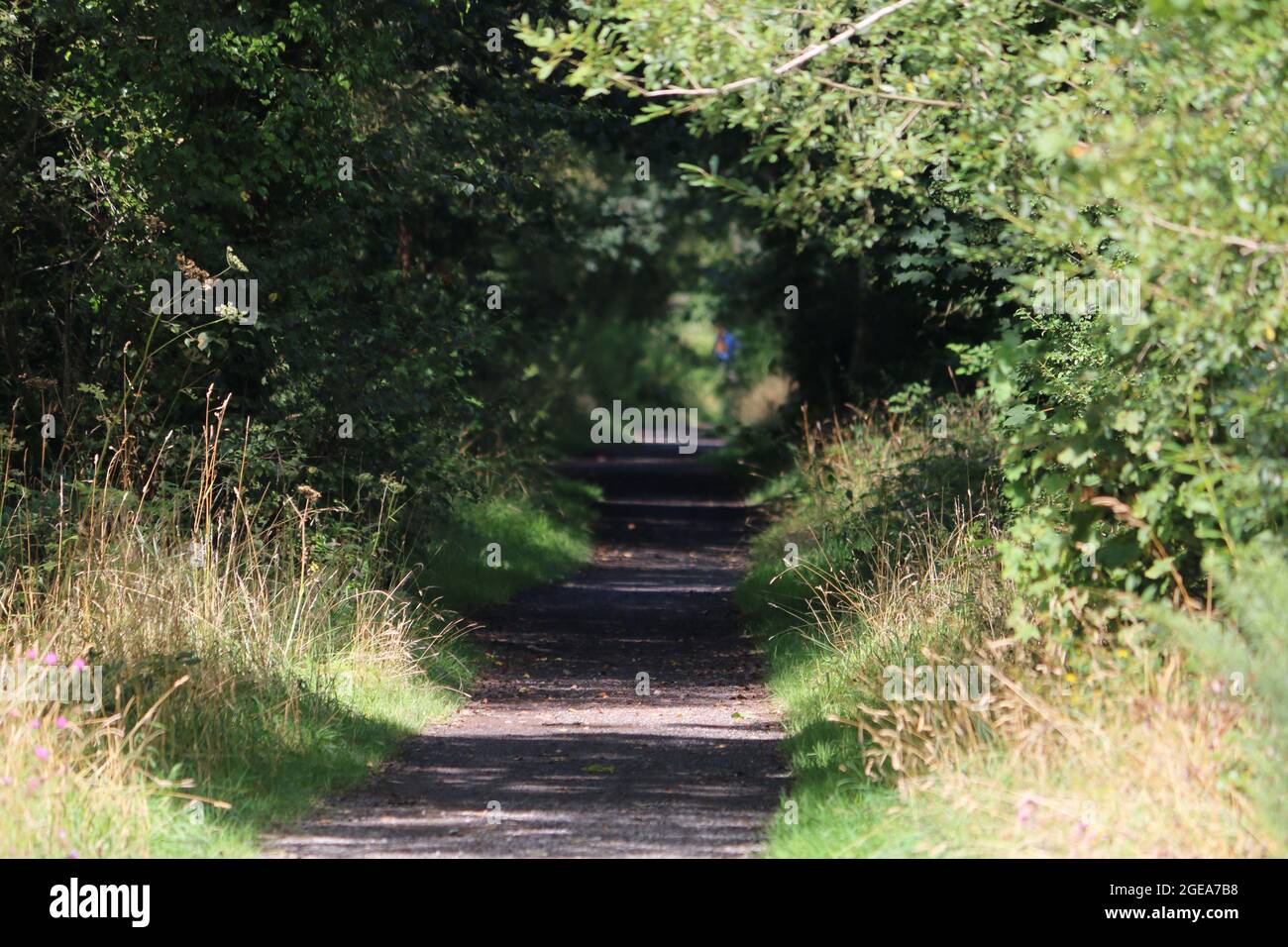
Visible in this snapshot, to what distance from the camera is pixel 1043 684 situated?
7.75m

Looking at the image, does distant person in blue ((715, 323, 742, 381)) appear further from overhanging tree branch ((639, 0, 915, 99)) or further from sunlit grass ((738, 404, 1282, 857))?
overhanging tree branch ((639, 0, 915, 99))

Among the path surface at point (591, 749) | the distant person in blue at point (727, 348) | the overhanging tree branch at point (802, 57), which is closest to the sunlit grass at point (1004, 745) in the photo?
the path surface at point (591, 749)

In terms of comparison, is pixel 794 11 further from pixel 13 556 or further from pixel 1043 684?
pixel 13 556

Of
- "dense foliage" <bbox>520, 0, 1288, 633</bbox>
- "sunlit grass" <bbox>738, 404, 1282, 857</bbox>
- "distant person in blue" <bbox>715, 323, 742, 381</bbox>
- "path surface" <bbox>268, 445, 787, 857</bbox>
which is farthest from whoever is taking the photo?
"distant person in blue" <bbox>715, 323, 742, 381</bbox>

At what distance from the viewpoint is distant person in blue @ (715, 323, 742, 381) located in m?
51.1

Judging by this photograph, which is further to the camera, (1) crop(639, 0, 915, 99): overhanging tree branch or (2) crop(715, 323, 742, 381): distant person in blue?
(2) crop(715, 323, 742, 381): distant person in blue

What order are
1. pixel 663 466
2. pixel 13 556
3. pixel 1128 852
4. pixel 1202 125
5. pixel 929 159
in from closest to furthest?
pixel 1128 852 → pixel 1202 125 → pixel 929 159 → pixel 13 556 → pixel 663 466

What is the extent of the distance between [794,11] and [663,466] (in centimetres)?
2878

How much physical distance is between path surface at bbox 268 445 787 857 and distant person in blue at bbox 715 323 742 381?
32246 millimetres

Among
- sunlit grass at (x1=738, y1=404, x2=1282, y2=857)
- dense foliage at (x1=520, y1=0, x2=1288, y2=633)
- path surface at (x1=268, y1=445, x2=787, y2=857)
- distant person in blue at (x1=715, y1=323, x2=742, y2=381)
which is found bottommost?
path surface at (x1=268, y1=445, x2=787, y2=857)

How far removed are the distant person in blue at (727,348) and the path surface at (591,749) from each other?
32246mm

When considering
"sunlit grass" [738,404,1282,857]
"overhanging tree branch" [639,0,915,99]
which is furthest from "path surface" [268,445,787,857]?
"overhanging tree branch" [639,0,915,99]

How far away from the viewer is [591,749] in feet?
32.9
